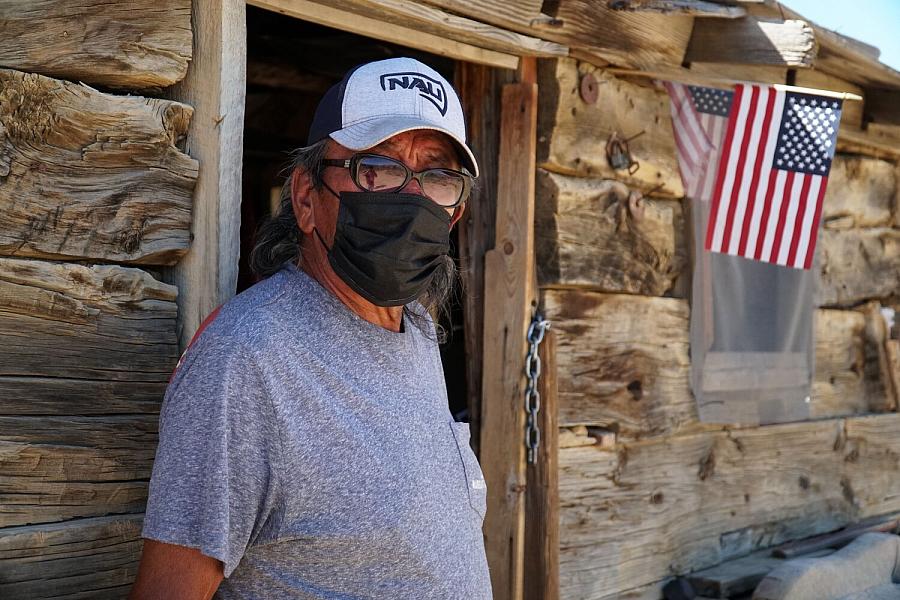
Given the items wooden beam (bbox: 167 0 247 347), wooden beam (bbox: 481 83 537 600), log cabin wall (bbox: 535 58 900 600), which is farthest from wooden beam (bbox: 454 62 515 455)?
wooden beam (bbox: 167 0 247 347)

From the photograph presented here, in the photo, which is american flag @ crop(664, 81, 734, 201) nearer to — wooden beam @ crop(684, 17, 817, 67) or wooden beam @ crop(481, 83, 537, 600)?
wooden beam @ crop(684, 17, 817, 67)

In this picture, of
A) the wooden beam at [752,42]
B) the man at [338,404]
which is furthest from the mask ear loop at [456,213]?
the wooden beam at [752,42]

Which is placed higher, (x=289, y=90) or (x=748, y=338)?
(x=289, y=90)

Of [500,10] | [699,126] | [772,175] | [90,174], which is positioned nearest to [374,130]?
[90,174]

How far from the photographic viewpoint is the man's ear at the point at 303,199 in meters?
2.34

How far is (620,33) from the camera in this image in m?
4.14

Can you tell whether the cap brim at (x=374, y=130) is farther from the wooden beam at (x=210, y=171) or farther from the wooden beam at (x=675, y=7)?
the wooden beam at (x=675, y=7)

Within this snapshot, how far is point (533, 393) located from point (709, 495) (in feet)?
5.03

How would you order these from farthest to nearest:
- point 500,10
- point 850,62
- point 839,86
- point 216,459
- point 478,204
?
point 839,86, point 850,62, point 478,204, point 500,10, point 216,459

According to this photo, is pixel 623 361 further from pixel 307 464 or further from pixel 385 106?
pixel 307 464

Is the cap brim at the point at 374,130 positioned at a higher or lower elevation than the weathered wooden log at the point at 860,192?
higher

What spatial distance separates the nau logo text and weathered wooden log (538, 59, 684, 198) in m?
1.69

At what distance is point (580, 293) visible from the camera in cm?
419

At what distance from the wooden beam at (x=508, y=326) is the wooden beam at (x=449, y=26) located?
180 mm
